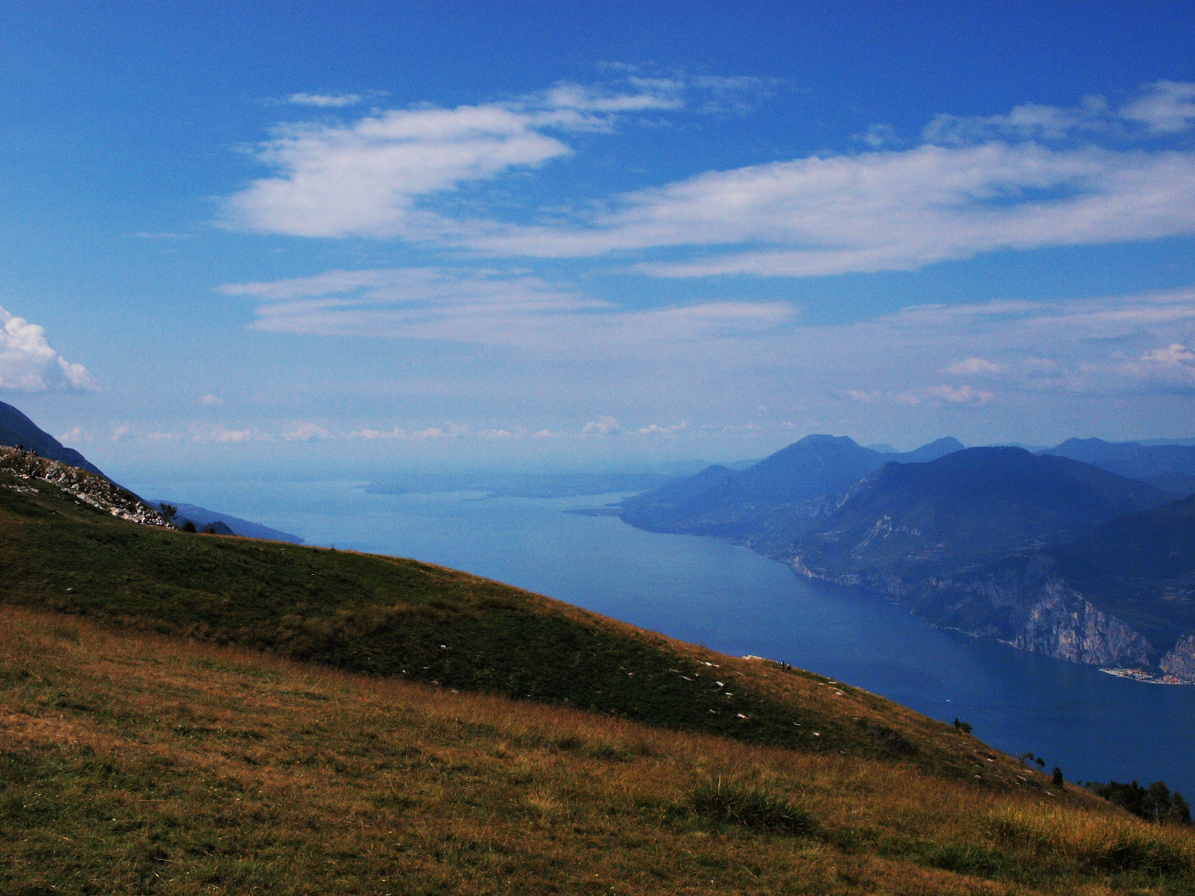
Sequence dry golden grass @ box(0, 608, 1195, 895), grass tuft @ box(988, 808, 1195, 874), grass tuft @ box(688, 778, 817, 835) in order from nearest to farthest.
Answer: dry golden grass @ box(0, 608, 1195, 895), grass tuft @ box(988, 808, 1195, 874), grass tuft @ box(688, 778, 817, 835)

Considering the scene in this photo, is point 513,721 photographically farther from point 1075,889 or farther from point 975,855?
point 1075,889

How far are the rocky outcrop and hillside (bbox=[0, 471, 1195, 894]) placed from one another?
11631 millimetres

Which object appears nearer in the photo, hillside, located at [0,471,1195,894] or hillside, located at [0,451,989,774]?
hillside, located at [0,471,1195,894]

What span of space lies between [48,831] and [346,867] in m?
4.16

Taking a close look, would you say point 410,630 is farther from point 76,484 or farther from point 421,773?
point 76,484

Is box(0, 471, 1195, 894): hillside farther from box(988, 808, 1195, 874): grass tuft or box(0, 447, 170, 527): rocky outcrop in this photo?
box(0, 447, 170, 527): rocky outcrop

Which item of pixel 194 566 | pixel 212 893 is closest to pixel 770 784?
pixel 212 893

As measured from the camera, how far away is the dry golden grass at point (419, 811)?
31.2 ft

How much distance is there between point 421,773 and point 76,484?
42.0 meters

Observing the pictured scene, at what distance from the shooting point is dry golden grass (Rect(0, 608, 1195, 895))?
9523 millimetres

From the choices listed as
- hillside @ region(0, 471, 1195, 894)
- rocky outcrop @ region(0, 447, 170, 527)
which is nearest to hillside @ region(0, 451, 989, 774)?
hillside @ region(0, 471, 1195, 894)

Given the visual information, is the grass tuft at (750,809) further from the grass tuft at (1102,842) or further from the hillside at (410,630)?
the hillside at (410,630)

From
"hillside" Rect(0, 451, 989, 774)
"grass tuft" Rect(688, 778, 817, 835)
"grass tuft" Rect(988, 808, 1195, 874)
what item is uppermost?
"grass tuft" Rect(988, 808, 1195, 874)

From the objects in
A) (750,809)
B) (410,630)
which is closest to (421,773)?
(750,809)
